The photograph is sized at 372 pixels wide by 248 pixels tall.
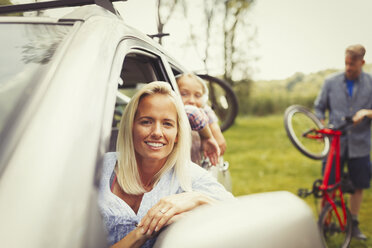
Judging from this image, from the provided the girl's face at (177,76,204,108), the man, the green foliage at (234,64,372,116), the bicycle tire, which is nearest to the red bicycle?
the man

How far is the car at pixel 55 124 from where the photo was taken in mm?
666

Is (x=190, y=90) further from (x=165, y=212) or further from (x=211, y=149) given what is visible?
(x=165, y=212)

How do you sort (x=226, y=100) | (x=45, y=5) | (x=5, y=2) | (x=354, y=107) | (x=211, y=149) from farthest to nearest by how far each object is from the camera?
(x=226, y=100), (x=354, y=107), (x=211, y=149), (x=5, y=2), (x=45, y=5)

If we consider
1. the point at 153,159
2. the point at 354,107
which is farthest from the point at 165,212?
the point at 354,107

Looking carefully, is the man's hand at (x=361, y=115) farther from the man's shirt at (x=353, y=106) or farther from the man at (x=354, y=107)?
the man's shirt at (x=353, y=106)

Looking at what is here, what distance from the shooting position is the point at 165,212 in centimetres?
100

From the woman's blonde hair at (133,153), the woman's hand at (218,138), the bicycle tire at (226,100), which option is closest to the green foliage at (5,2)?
the woman's blonde hair at (133,153)

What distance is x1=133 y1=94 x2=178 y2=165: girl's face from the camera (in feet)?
4.51

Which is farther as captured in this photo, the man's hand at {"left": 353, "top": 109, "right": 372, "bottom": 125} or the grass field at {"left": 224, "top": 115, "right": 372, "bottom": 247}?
the grass field at {"left": 224, "top": 115, "right": 372, "bottom": 247}

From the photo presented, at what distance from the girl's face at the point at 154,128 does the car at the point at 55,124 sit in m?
0.30

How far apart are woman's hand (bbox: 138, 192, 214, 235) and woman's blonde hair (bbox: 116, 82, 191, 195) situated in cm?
21

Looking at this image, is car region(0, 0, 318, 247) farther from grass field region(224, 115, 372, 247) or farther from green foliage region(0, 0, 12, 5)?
grass field region(224, 115, 372, 247)

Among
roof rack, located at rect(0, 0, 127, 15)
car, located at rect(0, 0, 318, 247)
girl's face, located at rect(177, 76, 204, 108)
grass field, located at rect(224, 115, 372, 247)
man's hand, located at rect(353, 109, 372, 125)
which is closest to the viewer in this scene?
car, located at rect(0, 0, 318, 247)

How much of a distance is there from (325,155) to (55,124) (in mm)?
3289
